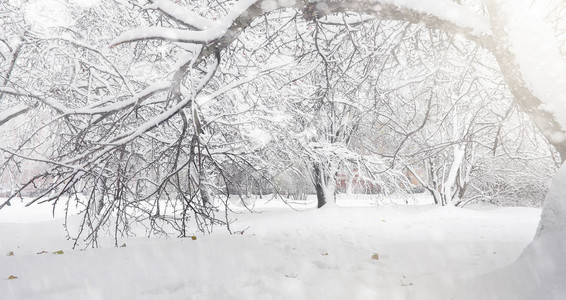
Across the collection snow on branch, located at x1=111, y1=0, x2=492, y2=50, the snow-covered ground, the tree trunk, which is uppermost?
snow on branch, located at x1=111, y1=0, x2=492, y2=50

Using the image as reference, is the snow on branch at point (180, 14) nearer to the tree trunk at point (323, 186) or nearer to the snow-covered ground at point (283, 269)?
the snow-covered ground at point (283, 269)

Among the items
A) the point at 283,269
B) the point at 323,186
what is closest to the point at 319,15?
the point at 283,269

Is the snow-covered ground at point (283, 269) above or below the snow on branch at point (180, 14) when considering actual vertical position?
below

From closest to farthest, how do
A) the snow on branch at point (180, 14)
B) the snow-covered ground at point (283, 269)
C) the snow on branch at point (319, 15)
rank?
1. the snow-covered ground at point (283, 269)
2. the snow on branch at point (319, 15)
3. the snow on branch at point (180, 14)

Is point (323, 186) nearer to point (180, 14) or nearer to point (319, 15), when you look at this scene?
point (319, 15)

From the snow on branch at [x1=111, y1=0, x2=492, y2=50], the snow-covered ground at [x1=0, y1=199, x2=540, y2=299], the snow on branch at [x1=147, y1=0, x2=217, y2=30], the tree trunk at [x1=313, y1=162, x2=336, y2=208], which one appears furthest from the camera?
the tree trunk at [x1=313, y1=162, x2=336, y2=208]

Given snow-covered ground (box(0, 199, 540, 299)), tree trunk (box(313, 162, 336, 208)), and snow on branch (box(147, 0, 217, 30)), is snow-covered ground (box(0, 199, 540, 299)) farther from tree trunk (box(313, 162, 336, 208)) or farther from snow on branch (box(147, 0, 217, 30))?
tree trunk (box(313, 162, 336, 208))

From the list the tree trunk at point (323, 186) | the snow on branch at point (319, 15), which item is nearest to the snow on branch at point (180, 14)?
the snow on branch at point (319, 15)

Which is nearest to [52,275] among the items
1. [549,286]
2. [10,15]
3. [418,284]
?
[418,284]

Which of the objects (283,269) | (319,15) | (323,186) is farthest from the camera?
(323,186)

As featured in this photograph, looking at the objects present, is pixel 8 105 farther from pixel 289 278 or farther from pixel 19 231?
pixel 289 278

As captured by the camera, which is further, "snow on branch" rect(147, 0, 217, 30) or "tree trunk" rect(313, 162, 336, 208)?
"tree trunk" rect(313, 162, 336, 208)

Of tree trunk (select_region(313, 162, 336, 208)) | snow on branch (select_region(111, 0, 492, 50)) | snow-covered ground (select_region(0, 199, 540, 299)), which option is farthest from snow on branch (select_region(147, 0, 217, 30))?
tree trunk (select_region(313, 162, 336, 208))

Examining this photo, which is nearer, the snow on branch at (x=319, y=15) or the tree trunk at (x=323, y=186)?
the snow on branch at (x=319, y=15)
